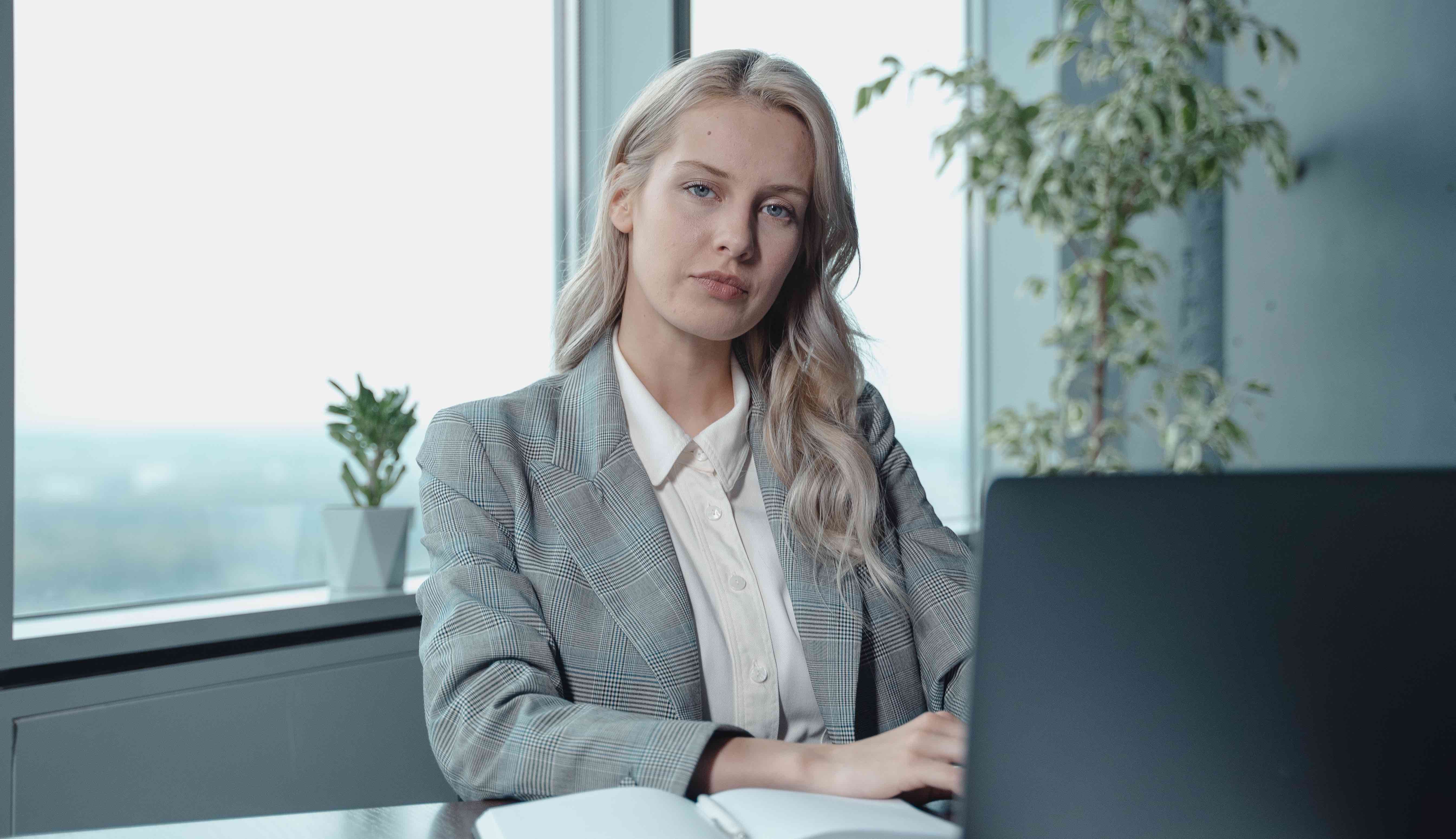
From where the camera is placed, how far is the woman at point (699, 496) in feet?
3.55

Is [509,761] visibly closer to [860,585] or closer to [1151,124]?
[860,585]

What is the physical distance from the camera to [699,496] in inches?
52.5

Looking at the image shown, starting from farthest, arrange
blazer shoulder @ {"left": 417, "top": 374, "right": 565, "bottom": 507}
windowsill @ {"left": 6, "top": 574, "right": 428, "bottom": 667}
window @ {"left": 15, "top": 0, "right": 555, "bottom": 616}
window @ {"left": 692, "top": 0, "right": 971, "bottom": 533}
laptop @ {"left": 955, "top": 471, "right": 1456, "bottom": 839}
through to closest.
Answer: window @ {"left": 692, "top": 0, "right": 971, "bottom": 533}, window @ {"left": 15, "top": 0, "right": 555, "bottom": 616}, windowsill @ {"left": 6, "top": 574, "right": 428, "bottom": 667}, blazer shoulder @ {"left": 417, "top": 374, "right": 565, "bottom": 507}, laptop @ {"left": 955, "top": 471, "right": 1456, "bottom": 839}

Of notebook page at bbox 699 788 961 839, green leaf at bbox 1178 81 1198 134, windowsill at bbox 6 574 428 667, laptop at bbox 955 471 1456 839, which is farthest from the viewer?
green leaf at bbox 1178 81 1198 134

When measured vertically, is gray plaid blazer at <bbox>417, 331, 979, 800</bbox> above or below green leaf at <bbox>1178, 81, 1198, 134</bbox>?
below

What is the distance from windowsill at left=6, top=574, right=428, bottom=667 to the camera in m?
1.40

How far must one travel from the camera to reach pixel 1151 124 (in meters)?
2.54

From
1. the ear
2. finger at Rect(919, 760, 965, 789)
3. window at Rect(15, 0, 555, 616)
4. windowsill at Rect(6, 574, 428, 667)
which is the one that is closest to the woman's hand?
finger at Rect(919, 760, 965, 789)

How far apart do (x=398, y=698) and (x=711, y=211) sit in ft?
3.36

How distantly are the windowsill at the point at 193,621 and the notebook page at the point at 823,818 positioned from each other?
1.00 meters

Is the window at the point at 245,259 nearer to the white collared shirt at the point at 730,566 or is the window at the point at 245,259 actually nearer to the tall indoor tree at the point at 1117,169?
the white collared shirt at the point at 730,566

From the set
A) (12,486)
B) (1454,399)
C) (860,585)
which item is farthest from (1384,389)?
(12,486)

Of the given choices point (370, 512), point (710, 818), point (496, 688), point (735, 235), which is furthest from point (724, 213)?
point (370, 512)

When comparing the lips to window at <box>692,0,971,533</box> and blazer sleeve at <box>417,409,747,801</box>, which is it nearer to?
blazer sleeve at <box>417,409,747,801</box>
